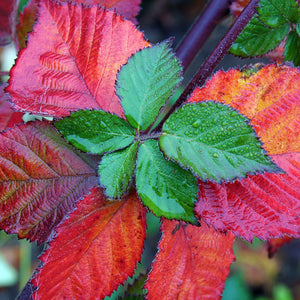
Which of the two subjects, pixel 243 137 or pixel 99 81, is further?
pixel 99 81

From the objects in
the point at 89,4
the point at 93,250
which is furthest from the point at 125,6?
the point at 93,250

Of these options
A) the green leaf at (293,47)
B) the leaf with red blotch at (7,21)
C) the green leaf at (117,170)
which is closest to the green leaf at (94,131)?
the green leaf at (117,170)

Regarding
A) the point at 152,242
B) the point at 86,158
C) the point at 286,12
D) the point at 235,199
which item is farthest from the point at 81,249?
the point at 152,242

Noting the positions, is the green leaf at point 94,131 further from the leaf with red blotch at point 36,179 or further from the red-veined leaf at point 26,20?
the red-veined leaf at point 26,20

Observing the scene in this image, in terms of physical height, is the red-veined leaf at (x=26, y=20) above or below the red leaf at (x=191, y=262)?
above

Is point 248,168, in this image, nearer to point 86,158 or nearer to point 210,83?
point 210,83

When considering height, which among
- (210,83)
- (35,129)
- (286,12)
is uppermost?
(286,12)

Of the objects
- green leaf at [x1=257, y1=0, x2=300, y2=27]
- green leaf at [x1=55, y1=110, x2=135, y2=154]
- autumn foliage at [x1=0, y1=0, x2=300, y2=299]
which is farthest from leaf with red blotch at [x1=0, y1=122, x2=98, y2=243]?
green leaf at [x1=257, y1=0, x2=300, y2=27]
